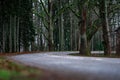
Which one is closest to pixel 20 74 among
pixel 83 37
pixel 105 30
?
pixel 105 30

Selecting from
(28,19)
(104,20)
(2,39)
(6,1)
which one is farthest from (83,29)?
(28,19)

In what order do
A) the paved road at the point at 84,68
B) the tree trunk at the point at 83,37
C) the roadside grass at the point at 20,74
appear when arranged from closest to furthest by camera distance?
the roadside grass at the point at 20,74, the paved road at the point at 84,68, the tree trunk at the point at 83,37

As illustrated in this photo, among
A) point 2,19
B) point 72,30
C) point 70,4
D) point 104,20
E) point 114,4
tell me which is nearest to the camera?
point 104,20

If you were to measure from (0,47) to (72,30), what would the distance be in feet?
78.3

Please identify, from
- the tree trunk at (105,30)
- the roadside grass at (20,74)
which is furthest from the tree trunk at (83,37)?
the roadside grass at (20,74)

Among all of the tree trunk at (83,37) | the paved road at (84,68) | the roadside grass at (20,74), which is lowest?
the paved road at (84,68)

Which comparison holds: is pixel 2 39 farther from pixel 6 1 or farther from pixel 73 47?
pixel 73 47

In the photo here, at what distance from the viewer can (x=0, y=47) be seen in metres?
40.0

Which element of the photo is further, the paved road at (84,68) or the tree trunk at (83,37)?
the tree trunk at (83,37)

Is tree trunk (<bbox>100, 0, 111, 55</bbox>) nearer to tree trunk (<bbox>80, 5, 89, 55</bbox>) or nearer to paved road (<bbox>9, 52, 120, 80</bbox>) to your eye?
tree trunk (<bbox>80, 5, 89, 55</bbox>)

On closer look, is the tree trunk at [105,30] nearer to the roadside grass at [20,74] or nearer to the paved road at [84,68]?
the paved road at [84,68]

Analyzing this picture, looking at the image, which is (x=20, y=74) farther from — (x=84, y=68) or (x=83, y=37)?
(x=83, y=37)

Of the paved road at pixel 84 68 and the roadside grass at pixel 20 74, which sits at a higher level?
the roadside grass at pixel 20 74

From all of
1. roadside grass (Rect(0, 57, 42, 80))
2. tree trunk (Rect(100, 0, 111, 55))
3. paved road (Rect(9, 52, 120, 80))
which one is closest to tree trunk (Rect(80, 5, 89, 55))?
tree trunk (Rect(100, 0, 111, 55))
